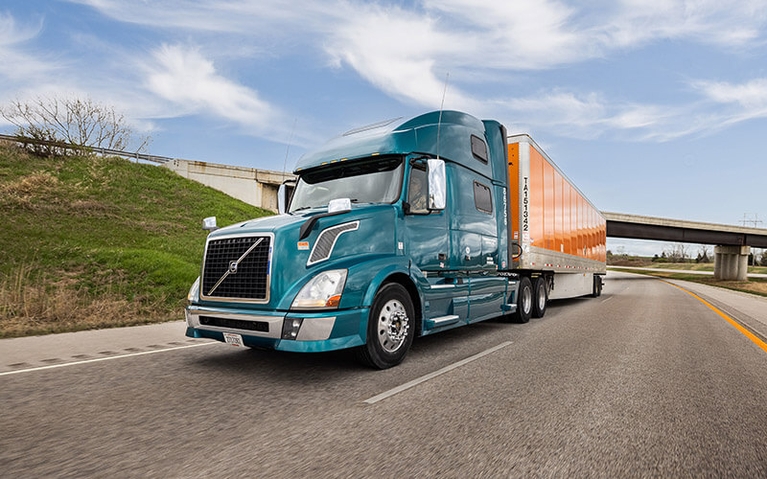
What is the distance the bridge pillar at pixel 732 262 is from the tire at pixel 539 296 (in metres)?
57.8

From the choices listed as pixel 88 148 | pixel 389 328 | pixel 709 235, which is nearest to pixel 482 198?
pixel 389 328

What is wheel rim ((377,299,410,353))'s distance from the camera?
5.14 metres

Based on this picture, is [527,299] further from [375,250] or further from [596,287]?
[596,287]

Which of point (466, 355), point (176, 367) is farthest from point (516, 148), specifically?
point (176, 367)

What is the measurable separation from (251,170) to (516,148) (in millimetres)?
27698

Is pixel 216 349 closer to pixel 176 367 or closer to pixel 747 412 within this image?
pixel 176 367

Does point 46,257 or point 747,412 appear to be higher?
point 46,257

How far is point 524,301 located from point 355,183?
5239mm

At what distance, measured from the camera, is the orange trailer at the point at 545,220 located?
946cm

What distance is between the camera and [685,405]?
397cm

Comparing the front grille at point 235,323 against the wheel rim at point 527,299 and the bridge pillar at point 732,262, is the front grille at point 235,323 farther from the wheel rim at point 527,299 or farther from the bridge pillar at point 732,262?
the bridge pillar at point 732,262

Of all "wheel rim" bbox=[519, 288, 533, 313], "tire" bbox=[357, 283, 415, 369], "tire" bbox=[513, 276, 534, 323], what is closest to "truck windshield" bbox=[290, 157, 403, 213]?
"tire" bbox=[357, 283, 415, 369]

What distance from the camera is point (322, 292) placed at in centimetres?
457

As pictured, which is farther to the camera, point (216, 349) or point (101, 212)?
point (101, 212)
